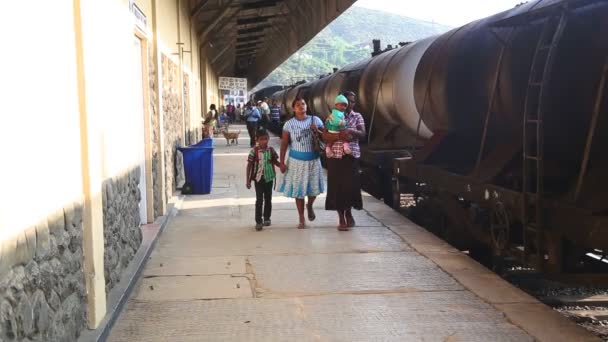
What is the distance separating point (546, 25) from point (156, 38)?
5.33 m

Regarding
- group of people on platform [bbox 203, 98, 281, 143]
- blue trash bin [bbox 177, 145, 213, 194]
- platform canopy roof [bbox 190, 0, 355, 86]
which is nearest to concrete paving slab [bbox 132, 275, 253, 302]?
group of people on platform [bbox 203, 98, 281, 143]

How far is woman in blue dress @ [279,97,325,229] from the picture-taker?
26.6 ft

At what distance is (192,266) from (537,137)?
3428 millimetres

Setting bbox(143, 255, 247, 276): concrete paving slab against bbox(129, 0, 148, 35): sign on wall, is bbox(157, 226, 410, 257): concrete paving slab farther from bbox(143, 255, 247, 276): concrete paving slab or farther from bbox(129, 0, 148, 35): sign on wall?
bbox(129, 0, 148, 35): sign on wall

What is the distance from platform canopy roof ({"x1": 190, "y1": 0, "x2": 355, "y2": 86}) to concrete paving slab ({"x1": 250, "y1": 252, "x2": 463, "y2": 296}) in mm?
12481

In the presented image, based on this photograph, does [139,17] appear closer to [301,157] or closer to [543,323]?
[301,157]

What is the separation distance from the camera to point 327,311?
16.5 feet

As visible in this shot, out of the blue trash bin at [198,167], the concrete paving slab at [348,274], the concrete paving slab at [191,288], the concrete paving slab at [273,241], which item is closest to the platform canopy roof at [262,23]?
the blue trash bin at [198,167]

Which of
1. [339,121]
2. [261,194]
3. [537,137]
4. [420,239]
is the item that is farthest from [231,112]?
[537,137]

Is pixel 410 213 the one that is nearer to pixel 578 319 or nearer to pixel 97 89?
pixel 578 319

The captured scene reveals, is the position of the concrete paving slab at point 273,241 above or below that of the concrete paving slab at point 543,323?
below

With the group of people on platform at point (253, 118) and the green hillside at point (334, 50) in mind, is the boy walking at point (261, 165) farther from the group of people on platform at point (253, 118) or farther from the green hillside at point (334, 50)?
the green hillside at point (334, 50)

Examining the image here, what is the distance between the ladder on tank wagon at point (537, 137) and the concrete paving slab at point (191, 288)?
2318 mm

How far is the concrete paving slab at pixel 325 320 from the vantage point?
4.52 m
